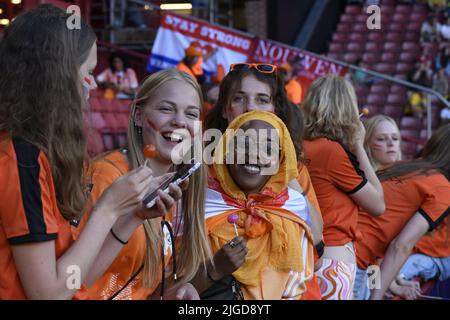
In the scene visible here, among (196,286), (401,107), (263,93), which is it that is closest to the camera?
(196,286)

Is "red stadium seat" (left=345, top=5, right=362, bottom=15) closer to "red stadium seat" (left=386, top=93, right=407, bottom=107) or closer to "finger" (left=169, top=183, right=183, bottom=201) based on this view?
"red stadium seat" (left=386, top=93, right=407, bottom=107)

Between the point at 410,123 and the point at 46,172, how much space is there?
1358cm

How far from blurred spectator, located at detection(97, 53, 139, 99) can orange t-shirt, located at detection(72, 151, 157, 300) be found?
9.16 metres

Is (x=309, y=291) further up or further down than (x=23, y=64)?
further down

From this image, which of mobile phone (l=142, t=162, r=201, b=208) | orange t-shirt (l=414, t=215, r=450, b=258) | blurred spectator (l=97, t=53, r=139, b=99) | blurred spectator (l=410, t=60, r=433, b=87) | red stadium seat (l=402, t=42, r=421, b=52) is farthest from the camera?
red stadium seat (l=402, t=42, r=421, b=52)

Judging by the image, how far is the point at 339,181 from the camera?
4.29 meters

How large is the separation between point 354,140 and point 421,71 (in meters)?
12.2

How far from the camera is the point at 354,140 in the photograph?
4434 mm

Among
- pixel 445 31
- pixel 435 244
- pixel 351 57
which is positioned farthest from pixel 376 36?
pixel 435 244

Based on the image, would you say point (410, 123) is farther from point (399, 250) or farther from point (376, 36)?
point (399, 250)

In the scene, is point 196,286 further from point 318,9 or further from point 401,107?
point 318,9

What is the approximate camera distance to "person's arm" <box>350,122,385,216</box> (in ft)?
14.2

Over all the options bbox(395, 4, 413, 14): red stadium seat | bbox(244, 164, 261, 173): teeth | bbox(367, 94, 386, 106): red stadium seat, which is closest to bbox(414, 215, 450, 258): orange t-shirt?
bbox(244, 164, 261, 173): teeth
